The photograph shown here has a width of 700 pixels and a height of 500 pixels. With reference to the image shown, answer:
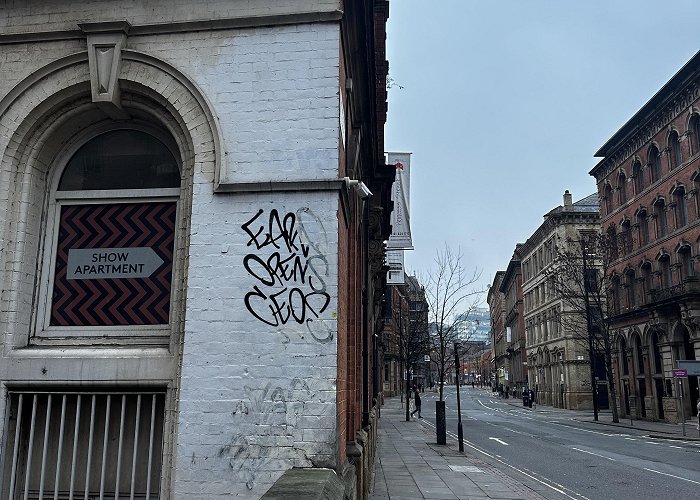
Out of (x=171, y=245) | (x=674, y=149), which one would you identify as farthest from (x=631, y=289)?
(x=171, y=245)

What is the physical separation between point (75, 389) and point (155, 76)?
10.6 feet

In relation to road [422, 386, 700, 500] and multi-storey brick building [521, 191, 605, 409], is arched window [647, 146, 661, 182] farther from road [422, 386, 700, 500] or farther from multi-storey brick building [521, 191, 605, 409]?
road [422, 386, 700, 500]

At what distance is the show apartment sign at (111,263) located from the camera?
21.1ft

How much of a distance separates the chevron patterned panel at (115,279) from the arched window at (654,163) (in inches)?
1372

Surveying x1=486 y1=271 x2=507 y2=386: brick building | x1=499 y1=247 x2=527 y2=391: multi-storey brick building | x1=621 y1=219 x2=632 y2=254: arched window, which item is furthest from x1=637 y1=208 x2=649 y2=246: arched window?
x1=486 y1=271 x2=507 y2=386: brick building

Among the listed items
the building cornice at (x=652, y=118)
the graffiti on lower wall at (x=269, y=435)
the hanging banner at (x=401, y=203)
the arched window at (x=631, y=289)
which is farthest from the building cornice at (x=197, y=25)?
the arched window at (x=631, y=289)

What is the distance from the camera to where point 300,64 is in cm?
620

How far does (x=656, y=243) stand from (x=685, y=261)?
2.54 m

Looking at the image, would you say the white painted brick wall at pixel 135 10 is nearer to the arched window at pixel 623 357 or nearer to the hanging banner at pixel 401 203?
the hanging banner at pixel 401 203

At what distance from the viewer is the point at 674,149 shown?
33.5 meters

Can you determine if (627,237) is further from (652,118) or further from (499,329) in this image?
(499,329)

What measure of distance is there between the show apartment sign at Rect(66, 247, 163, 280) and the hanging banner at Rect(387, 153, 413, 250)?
559 inches

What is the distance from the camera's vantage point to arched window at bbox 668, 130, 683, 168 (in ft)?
108

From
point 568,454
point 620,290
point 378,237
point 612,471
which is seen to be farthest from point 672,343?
point 378,237
